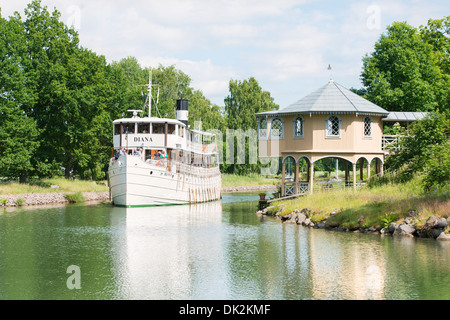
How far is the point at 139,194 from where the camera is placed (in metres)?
39.6

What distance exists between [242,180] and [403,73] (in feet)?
105

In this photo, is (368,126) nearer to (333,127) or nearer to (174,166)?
(333,127)

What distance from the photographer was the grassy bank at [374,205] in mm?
24875

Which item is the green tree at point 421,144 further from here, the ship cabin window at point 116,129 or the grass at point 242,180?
the grass at point 242,180

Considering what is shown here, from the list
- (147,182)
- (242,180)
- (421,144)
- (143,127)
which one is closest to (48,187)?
(143,127)

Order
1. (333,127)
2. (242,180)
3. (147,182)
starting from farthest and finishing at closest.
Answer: (242,180)
(147,182)
(333,127)

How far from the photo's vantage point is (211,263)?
18906 mm

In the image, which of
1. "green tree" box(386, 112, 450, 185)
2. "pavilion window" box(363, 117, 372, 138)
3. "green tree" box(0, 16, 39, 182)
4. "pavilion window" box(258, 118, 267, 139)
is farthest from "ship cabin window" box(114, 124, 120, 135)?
"green tree" box(386, 112, 450, 185)

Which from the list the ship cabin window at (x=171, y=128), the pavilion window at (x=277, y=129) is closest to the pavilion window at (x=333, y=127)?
the pavilion window at (x=277, y=129)

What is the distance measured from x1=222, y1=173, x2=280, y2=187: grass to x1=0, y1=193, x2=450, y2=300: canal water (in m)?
45.9

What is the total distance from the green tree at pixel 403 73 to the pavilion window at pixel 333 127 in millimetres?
20239

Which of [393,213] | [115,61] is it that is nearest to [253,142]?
[115,61]

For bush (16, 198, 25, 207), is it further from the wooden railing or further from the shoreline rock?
the wooden railing
